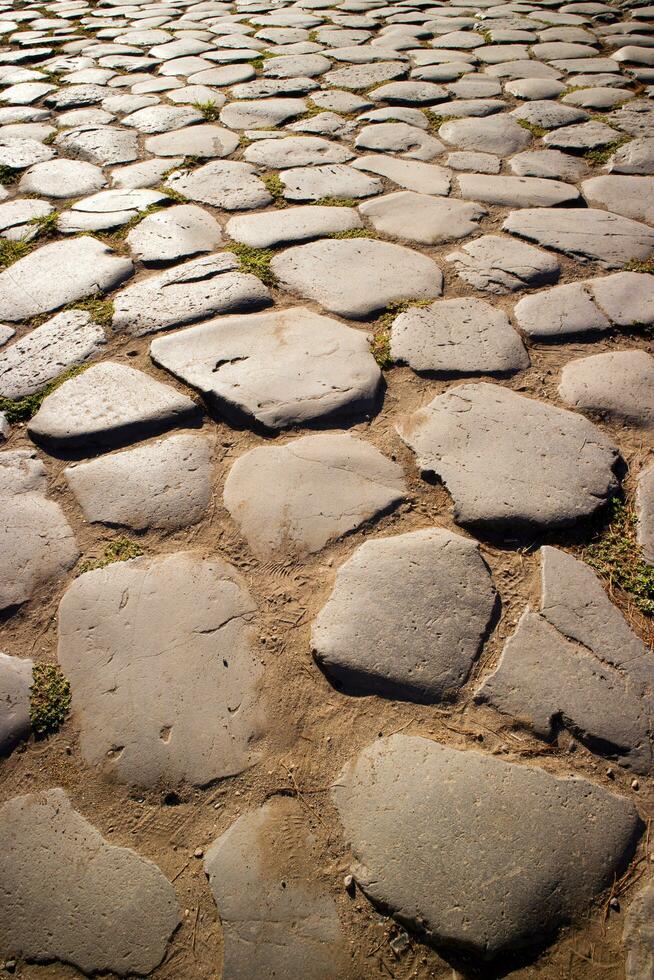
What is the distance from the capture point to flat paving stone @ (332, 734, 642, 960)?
3.17 ft

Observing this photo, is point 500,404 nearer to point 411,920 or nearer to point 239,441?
point 239,441

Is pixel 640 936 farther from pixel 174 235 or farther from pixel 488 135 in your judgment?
pixel 488 135

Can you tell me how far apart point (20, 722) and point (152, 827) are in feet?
1.05

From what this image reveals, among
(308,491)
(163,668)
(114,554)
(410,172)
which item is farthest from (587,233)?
(163,668)

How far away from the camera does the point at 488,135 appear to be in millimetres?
3070

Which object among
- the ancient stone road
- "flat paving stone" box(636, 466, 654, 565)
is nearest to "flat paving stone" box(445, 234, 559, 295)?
the ancient stone road

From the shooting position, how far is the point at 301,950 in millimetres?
950

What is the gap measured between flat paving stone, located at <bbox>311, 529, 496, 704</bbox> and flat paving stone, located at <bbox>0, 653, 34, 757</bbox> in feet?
1.75

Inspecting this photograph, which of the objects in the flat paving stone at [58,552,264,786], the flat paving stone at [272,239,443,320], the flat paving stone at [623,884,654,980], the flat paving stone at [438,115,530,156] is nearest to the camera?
the flat paving stone at [623,884,654,980]

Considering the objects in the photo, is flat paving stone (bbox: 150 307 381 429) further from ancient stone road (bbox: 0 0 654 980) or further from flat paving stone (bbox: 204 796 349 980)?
flat paving stone (bbox: 204 796 349 980)

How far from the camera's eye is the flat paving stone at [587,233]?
7.44 feet

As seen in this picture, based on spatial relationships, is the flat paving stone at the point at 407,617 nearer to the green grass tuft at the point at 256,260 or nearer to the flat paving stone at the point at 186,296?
the flat paving stone at the point at 186,296

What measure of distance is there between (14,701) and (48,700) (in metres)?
0.06

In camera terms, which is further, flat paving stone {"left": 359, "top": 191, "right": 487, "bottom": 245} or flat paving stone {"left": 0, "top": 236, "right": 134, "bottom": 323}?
flat paving stone {"left": 359, "top": 191, "right": 487, "bottom": 245}
